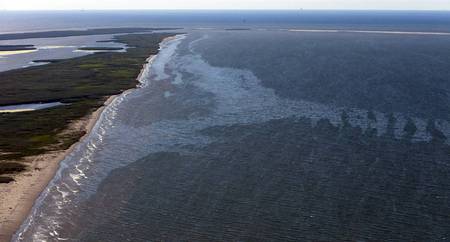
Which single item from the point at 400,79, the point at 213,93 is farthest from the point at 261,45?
the point at 213,93

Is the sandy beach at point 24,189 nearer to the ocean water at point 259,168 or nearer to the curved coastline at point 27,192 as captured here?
the curved coastline at point 27,192

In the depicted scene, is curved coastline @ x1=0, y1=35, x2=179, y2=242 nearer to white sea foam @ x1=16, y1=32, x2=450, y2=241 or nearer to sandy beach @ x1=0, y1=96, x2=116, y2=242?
sandy beach @ x1=0, y1=96, x2=116, y2=242

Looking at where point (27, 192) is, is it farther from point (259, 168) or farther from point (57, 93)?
point (57, 93)

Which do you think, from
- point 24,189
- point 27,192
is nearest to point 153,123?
point 24,189

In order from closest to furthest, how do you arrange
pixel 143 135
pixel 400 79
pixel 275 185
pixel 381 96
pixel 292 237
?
pixel 292 237, pixel 275 185, pixel 143 135, pixel 381 96, pixel 400 79

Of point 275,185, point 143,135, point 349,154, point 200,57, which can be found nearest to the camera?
point 275,185

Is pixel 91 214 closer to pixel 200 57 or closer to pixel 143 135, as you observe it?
pixel 143 135

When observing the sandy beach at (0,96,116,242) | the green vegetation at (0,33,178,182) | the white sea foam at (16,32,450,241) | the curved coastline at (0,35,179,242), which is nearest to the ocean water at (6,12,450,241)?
the white sea foam at (16,32,450,241)
